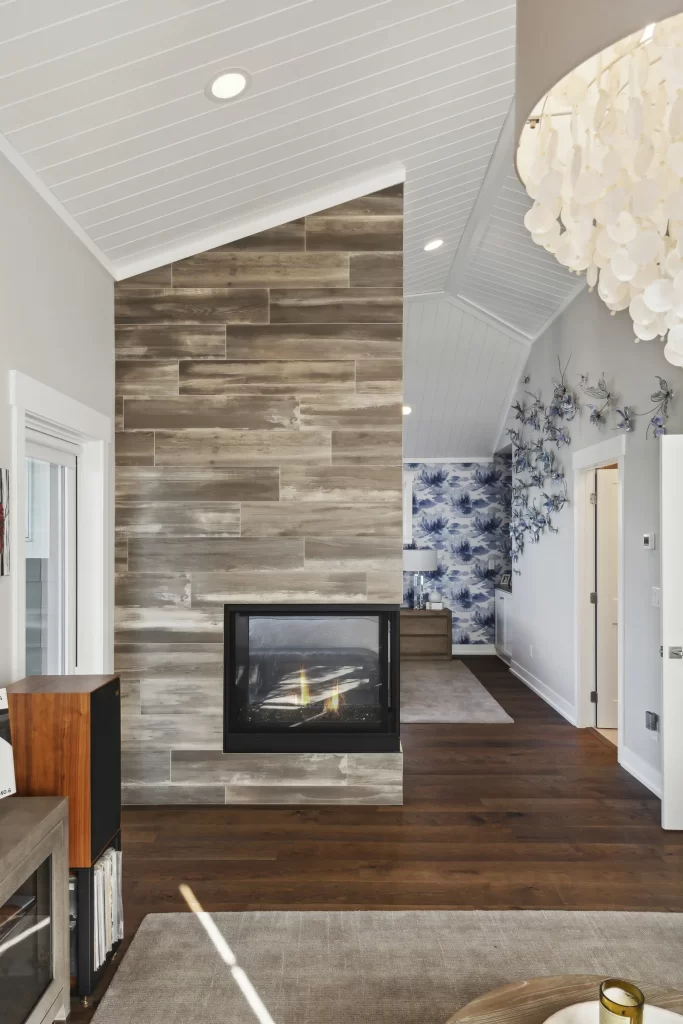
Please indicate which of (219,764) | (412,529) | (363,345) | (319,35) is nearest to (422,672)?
(412,529)

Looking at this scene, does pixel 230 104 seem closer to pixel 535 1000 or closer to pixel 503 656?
pixel 535 1000

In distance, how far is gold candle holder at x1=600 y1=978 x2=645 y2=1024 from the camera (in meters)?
1.14

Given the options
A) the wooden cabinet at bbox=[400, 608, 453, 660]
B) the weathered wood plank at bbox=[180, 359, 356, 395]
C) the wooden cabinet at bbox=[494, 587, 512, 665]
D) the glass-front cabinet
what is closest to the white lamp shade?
the wooden cabinet at bbox=[400, 608, 453, 660]

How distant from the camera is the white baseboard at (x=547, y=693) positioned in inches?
202

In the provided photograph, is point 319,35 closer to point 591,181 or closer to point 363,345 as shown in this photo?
point 363,345

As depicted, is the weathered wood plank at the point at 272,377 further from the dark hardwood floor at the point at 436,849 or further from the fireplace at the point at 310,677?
the dark hardwood floor at the point at 436,849

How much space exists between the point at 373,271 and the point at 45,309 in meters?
1.63

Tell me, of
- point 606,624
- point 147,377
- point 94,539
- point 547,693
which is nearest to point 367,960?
point 94,539

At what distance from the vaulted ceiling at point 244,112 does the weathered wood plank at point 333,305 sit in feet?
1.31

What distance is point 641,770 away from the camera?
12.8ft

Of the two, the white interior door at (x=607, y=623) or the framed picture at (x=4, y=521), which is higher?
the framed picture at (x=4, y=521)

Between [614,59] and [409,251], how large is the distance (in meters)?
3.71

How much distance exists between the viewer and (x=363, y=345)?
3.54m

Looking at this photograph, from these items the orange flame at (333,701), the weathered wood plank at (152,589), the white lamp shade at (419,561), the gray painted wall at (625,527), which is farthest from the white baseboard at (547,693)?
the weathered wood plank at (152,589)
